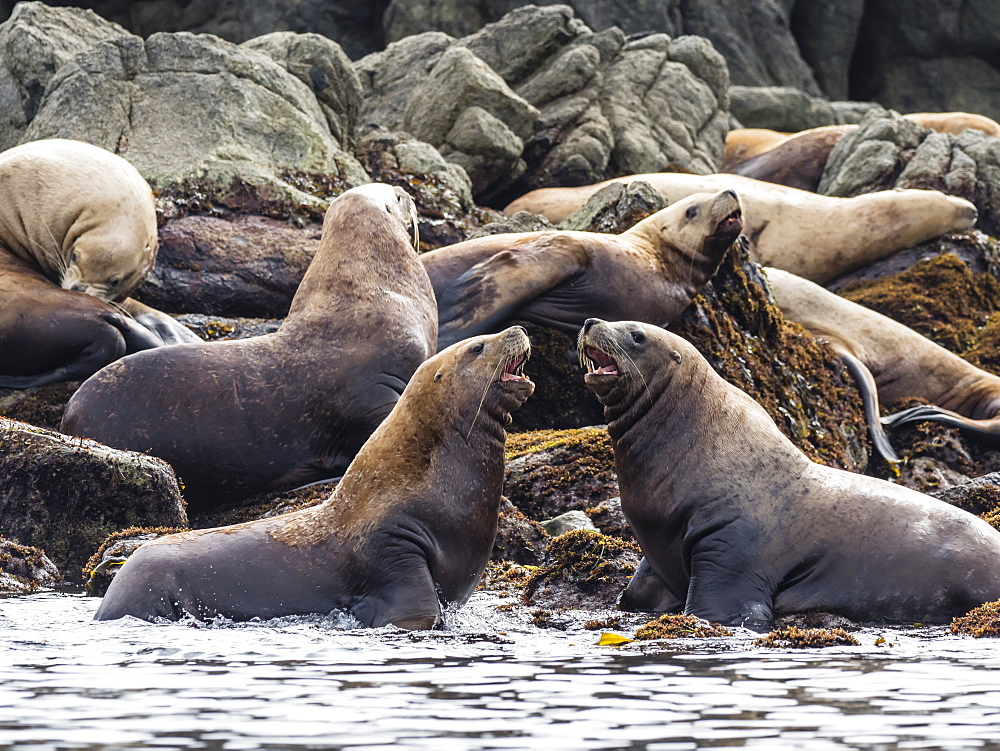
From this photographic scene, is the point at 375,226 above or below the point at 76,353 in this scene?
above

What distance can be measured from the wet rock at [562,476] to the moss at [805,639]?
10.2 ft

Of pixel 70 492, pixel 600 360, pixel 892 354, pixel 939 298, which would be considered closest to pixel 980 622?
pixel 600 360

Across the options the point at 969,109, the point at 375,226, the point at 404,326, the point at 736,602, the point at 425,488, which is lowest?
the point at 736,602

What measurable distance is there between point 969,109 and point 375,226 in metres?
29.7

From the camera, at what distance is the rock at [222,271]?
467 inches

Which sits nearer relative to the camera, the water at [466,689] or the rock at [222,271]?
the water at [466,689]

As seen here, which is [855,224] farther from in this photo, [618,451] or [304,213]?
[618,451]

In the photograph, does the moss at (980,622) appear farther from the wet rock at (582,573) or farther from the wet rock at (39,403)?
the wet rock at (39,403)

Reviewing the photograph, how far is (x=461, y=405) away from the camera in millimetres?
6598

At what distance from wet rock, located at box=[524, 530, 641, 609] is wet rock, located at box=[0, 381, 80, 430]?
3.94 metres

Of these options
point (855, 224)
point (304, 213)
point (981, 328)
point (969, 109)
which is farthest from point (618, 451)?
point (969, 109)

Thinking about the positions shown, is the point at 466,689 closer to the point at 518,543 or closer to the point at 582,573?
the point at 582,573

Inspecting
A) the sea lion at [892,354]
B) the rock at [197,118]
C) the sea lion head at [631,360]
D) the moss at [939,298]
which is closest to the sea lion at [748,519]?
the sea lion head at [631,360]

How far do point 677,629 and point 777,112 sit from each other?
2523 cm
